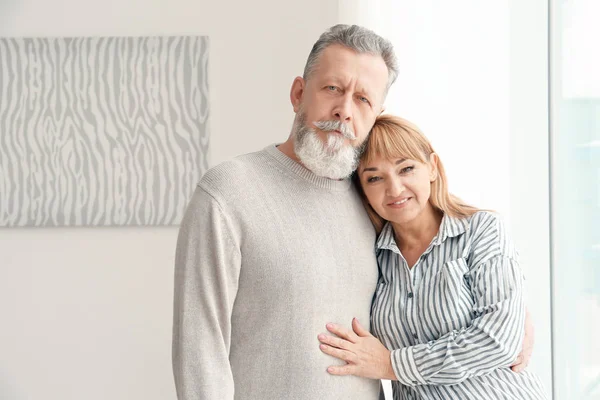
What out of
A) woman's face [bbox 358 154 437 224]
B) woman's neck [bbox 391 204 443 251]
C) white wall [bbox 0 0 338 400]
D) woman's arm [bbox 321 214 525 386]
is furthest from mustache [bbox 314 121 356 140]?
white wall [bbox 0 0 338 400]

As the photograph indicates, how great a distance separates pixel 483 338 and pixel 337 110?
643mm

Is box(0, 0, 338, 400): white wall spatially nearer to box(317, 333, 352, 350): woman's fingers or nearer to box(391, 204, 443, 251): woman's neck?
box(391, 204, 443, 251): woman's neck

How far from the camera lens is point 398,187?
1.66 metres

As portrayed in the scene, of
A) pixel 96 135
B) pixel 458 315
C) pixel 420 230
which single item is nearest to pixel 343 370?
pixel 458 315

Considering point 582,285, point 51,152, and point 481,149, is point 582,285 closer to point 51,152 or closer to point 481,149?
point 481,149

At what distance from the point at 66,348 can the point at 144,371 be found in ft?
1.19

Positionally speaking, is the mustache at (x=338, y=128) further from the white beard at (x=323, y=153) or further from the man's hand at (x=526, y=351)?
the man's hand at (x=526, y=351)

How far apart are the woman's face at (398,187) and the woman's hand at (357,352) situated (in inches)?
11.5

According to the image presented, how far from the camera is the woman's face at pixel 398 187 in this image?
167 centimetres

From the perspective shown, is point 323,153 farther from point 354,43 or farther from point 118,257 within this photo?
point 118,257

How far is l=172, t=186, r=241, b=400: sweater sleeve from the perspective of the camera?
1.42 m

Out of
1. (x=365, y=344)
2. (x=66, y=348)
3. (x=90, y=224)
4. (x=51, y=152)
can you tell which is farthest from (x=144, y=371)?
(x=365, y=344)

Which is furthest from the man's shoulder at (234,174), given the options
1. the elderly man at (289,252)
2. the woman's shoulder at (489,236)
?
the woman's shoulder at (489,236)

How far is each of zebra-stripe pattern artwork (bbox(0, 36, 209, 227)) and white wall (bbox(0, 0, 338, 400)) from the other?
0.08 m
